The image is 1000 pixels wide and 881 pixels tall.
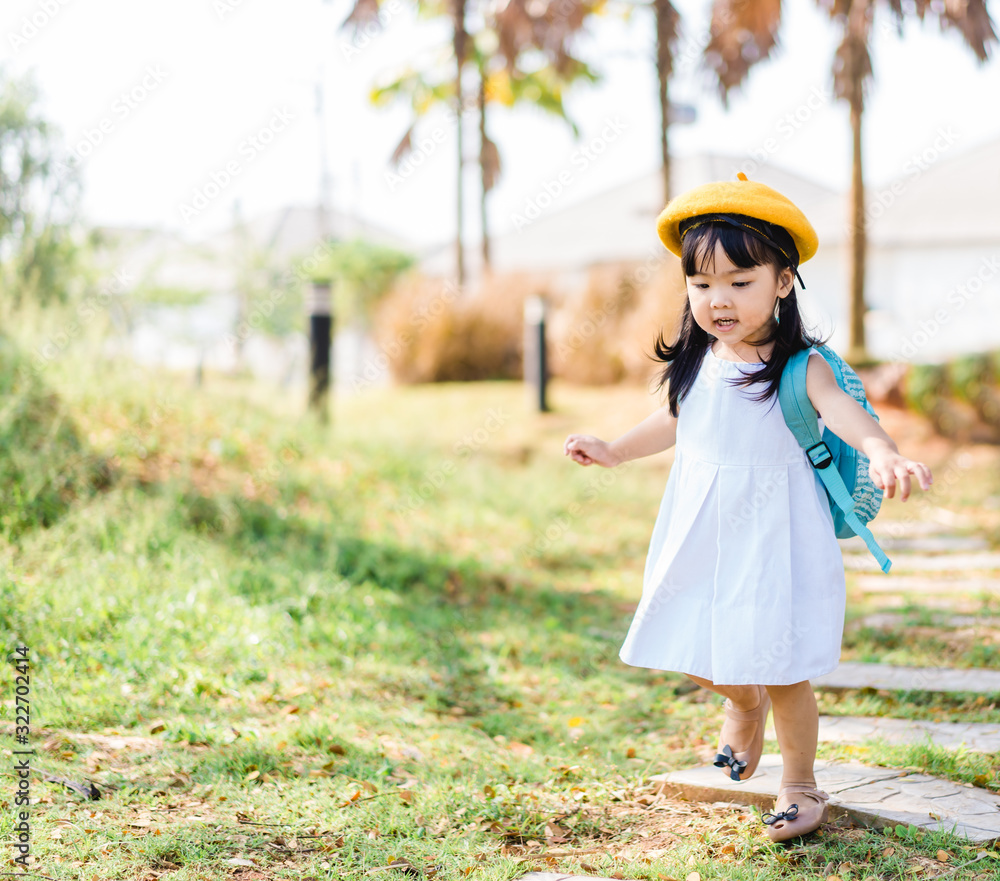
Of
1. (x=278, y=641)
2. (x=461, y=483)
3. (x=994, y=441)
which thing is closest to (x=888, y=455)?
(x=278, y=641)

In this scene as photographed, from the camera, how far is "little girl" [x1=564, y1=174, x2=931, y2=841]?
2.19 m

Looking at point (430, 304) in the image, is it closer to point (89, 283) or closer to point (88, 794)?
point (89, 283)

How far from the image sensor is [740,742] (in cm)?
243

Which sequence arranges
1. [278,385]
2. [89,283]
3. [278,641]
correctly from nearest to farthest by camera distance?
1. [278,641]
2. [89,283]
3. [278,385]

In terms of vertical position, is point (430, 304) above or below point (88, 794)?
above

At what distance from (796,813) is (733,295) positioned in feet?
4.22

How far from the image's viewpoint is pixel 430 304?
1364 cm

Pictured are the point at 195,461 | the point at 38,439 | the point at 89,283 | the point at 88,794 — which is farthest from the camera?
the point at 89,283

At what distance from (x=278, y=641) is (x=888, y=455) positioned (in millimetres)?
2684

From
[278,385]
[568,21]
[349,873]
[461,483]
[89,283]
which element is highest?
[568,21]

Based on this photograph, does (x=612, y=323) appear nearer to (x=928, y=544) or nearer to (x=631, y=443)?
(x=928, y=544)

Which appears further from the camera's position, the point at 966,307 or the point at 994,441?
the point at 966,307

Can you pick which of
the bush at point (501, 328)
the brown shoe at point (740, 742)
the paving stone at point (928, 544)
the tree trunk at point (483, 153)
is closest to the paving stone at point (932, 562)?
the paving stone at point (928, 544)

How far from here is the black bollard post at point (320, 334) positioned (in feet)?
27.2
